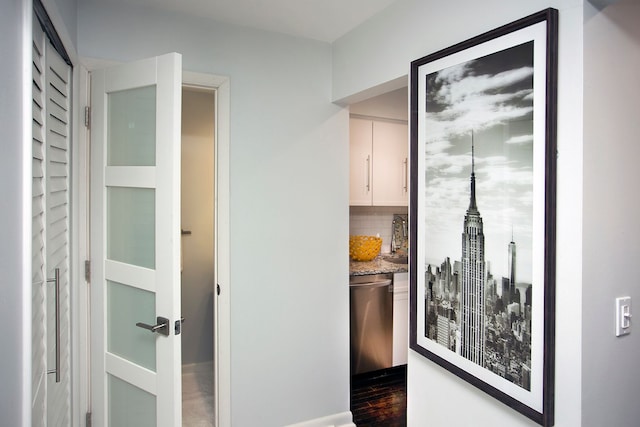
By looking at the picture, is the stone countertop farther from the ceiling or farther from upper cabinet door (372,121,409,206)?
the ceiling

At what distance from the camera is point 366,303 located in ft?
11.2

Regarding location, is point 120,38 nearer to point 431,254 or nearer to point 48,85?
point 48,85

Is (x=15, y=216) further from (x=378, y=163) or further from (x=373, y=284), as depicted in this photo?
(x=378, y=163)

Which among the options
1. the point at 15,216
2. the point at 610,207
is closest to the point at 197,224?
the point at 15,216

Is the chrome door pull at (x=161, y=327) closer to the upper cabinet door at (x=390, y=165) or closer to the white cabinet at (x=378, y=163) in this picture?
the white cabinet at (x=378, y=163)

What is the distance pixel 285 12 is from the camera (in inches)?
88.1

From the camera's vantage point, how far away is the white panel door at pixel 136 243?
174 cm

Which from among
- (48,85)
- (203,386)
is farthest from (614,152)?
(203,386)

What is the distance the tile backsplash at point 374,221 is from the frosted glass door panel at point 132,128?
7.69 ft

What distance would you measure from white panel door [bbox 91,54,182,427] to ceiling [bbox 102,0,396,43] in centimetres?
57

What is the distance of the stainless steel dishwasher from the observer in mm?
3369

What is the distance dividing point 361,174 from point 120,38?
2.14m

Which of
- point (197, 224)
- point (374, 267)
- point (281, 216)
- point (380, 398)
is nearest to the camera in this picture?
point (281, 216)

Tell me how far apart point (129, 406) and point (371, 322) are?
6.54 feet
